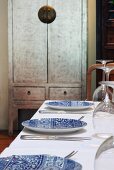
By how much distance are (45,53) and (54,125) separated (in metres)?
3.19

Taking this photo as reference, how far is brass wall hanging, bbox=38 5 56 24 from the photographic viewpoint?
15.1ft

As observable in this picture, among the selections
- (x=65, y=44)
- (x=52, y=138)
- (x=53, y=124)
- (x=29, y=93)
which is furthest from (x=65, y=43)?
(x=52, y=138)

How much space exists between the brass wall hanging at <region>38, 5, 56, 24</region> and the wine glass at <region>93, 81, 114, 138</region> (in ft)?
11.0

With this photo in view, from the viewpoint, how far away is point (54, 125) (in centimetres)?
150

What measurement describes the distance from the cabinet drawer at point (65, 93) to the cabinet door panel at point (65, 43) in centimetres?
9

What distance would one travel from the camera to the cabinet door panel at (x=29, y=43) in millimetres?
4617

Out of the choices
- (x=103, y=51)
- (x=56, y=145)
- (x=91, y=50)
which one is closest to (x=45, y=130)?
(x=56, y=145)

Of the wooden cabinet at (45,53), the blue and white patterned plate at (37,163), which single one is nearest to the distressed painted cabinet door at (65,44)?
the wooden cabinet at (45,53)

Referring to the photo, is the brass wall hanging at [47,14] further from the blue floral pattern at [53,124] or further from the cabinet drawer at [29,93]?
the blue floral pattern at [53,124]

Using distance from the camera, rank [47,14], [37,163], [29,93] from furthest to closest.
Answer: [29,93]
[47,14]
[37,163]

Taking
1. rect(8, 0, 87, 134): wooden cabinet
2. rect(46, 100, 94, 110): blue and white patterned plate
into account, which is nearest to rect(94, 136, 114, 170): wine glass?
rect(46, 100, 94, 110): blue and white patterned plate

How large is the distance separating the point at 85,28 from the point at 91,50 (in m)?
0.43

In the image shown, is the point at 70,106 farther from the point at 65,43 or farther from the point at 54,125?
the point at 65,43

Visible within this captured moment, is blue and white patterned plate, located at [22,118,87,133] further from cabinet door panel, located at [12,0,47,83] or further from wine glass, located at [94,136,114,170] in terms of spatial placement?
cabinet door panel, located at [12,0,47,83]
